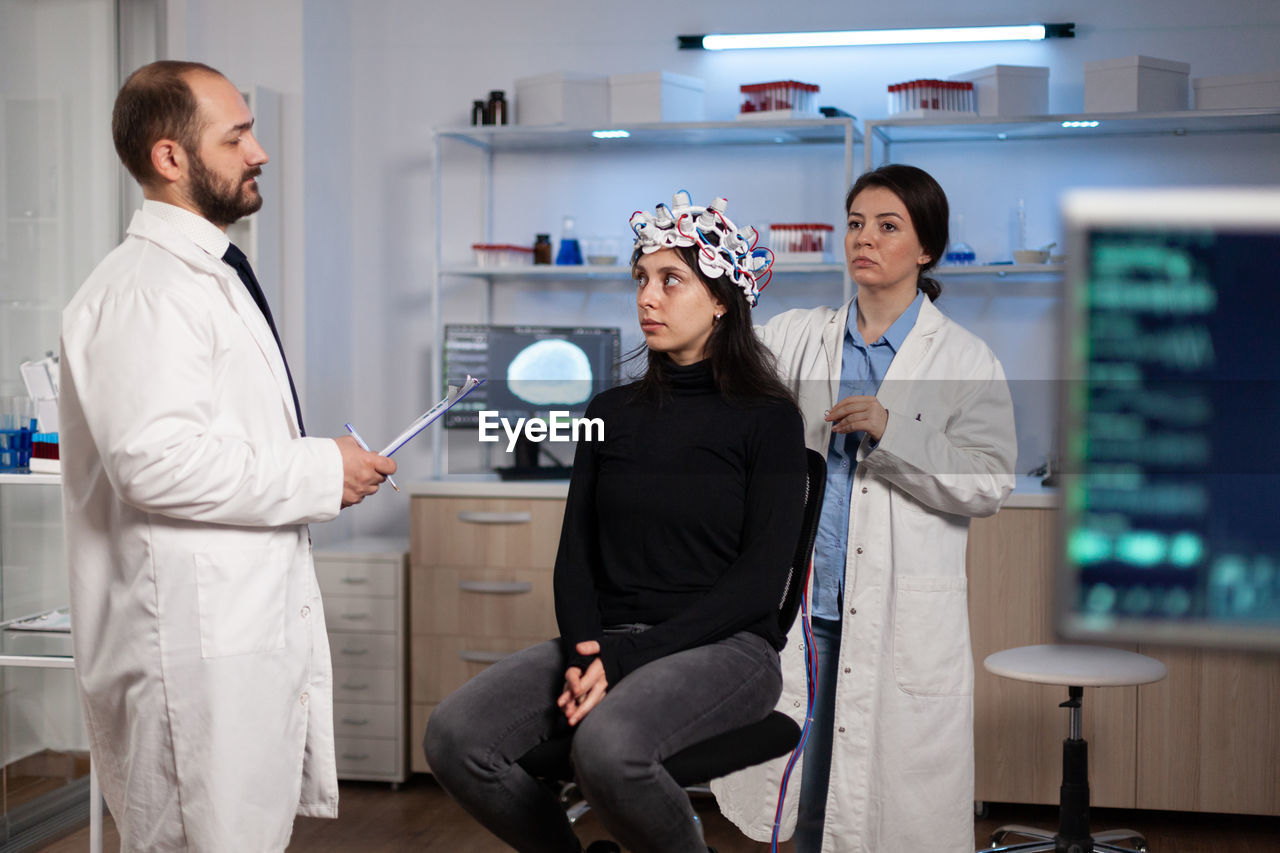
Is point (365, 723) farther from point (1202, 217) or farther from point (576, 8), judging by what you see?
point (1202, 217)

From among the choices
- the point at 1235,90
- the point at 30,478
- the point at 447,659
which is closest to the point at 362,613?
the point at 447,659

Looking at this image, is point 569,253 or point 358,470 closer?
point 358,470

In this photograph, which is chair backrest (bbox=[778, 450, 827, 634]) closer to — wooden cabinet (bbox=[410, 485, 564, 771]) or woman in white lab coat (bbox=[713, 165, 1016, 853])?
woman in white lab coat (bbox=[713, 165, 1016, 853])

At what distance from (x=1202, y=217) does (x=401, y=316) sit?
112 inches

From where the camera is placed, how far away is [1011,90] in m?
2.50

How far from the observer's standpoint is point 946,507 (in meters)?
1.52

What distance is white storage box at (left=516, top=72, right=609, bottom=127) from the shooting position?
2.72 m

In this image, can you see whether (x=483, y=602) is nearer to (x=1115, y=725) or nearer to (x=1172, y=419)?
(x=1115, y=725)

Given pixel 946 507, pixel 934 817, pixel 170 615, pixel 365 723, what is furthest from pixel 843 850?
pixel 365 723

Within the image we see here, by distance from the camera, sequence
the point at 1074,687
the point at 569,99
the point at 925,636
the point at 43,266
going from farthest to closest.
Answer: the point at 569,99
the point at 43,266
the point at 1074,687
the point at 925,636

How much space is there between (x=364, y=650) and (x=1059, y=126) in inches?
77.1

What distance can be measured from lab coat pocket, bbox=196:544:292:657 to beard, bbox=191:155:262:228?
0.39m

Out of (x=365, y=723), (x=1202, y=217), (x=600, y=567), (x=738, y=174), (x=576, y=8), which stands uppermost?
(x=576, y=8)

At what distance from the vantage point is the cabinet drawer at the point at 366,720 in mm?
2609
